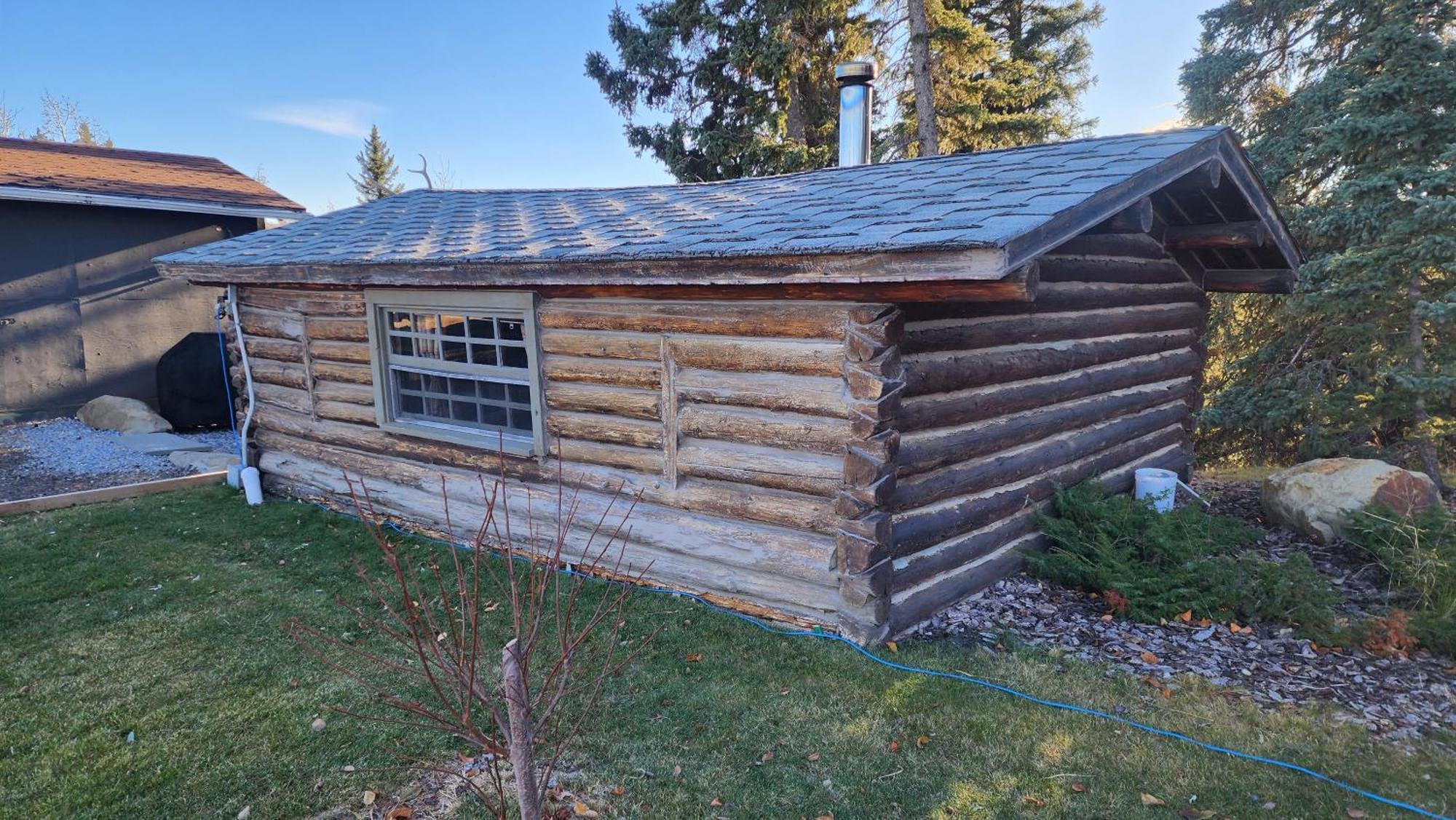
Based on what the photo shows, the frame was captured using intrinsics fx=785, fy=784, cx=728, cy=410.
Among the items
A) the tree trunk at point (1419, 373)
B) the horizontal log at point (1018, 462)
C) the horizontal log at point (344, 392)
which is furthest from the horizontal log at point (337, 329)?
the tree trunk at point (1419, 373)

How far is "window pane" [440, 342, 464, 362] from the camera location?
23.2ft

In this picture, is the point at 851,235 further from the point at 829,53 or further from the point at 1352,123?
the point at 829,53

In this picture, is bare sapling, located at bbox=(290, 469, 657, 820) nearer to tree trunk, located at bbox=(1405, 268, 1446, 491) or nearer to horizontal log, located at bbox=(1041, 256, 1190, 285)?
horizontal log, located at bbox=(1041, 256, 1190, 285)

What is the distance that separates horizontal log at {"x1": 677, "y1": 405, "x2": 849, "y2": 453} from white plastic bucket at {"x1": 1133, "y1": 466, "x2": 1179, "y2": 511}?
345 cm

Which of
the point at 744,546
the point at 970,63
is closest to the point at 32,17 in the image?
the point at 970,63

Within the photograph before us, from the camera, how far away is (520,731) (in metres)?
2.34

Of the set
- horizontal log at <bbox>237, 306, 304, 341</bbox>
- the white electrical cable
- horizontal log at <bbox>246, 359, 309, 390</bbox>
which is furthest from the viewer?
the white electrical cable

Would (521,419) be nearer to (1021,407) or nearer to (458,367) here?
(458,367)

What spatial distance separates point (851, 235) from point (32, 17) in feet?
126

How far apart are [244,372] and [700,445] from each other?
6.07 m

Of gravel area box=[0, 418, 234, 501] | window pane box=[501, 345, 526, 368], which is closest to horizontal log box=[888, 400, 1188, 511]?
window pane box=[501, 345, 526, 368]

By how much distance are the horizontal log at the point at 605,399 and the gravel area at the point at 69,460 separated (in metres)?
6.07

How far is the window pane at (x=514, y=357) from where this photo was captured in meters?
6.84

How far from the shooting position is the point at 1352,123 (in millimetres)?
9625
